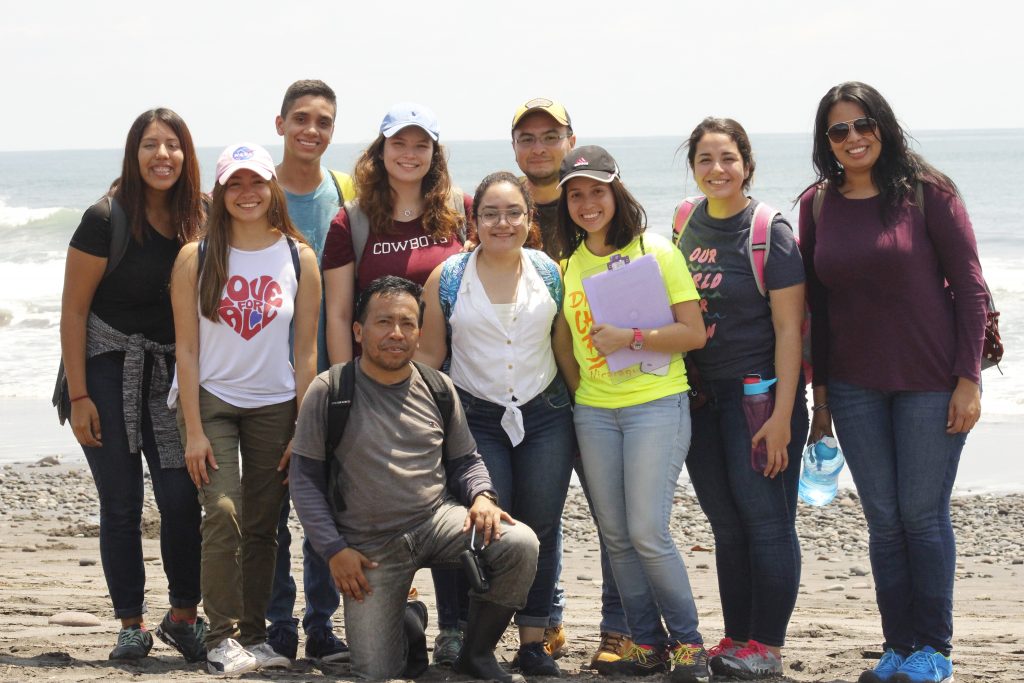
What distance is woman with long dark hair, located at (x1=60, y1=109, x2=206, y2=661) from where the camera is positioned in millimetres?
4824

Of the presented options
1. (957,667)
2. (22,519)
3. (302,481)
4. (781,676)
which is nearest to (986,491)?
(957,667)

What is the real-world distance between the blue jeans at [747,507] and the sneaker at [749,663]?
1.8 inches

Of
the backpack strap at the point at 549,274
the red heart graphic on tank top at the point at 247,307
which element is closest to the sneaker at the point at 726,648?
the backpack strap at the point at 549,274

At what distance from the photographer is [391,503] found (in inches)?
178

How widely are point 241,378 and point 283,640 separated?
48.8 inches

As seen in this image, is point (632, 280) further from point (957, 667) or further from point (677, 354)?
point (957, 667)

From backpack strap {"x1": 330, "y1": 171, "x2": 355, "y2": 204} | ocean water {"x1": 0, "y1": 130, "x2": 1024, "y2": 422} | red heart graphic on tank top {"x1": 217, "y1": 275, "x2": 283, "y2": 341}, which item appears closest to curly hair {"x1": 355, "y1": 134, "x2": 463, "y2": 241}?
ocean water {"x1": 0, "y1": 130, "x2": 1024, "y2": 422}

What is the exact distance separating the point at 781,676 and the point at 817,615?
225cm

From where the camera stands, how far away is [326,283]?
494 centimetres

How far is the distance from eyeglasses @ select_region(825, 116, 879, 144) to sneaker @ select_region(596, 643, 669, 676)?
217cm

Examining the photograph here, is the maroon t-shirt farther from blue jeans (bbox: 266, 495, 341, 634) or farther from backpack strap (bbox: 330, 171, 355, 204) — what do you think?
blue jeans (bbox: 266, 495, 341, 634)

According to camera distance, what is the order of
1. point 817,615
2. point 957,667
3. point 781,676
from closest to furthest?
point 781,676
point 957,667
point 817,615

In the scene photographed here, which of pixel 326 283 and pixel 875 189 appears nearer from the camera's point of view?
pixel 875 189

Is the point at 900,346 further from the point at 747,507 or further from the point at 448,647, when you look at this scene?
the point at 448,647
